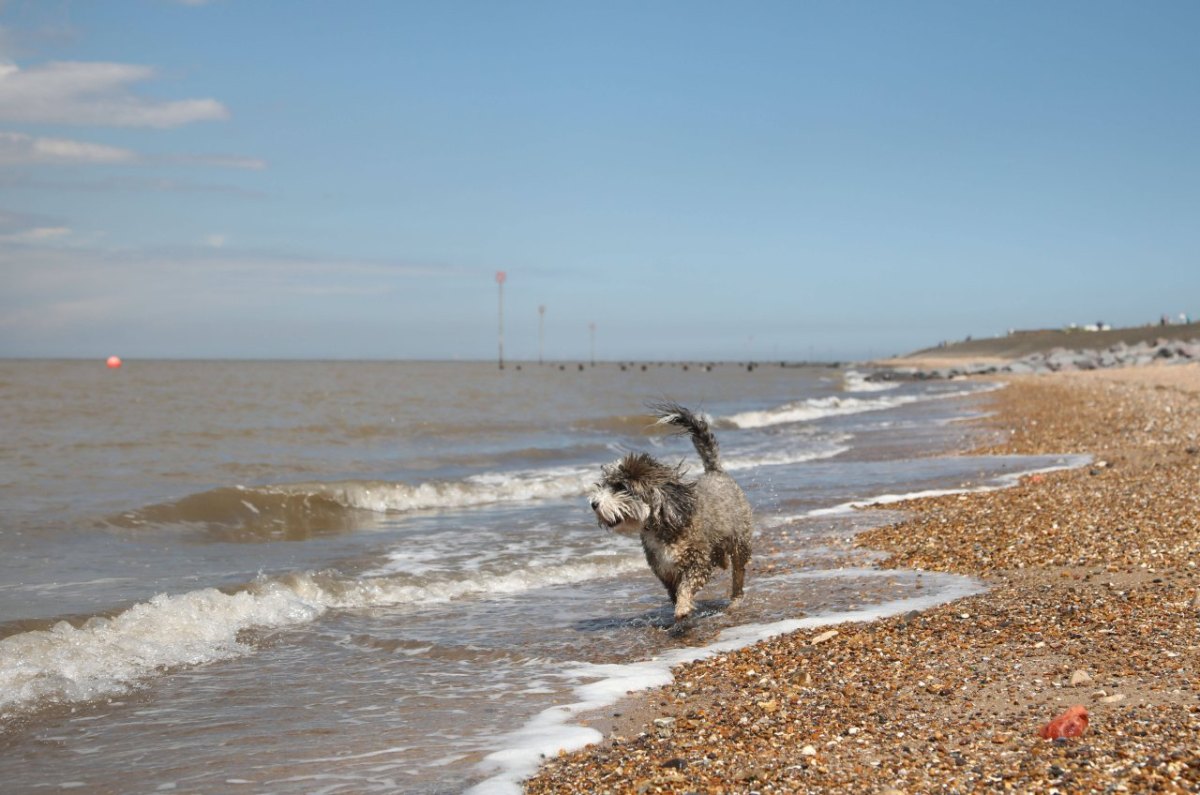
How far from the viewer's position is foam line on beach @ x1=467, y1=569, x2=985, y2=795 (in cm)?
540

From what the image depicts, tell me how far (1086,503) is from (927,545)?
2729 mm

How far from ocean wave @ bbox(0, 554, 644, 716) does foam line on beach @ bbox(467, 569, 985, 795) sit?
309cm

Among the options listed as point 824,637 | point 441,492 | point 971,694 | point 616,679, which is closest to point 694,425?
point 824,637

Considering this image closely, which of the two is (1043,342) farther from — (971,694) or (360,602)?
(971,694)

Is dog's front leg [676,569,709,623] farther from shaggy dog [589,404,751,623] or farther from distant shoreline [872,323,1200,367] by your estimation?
distant shoreline [872,323,1200,367]

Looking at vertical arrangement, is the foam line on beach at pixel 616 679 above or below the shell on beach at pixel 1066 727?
below

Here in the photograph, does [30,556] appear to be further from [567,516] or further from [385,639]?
[567,516]

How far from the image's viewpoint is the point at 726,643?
25.5 ft

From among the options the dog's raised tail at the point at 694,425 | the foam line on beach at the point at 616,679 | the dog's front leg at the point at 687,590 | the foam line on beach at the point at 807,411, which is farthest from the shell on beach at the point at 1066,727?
the foam line on beach at the point at 807,411

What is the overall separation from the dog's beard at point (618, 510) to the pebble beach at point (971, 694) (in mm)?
1458

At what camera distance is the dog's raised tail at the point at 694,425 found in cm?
905

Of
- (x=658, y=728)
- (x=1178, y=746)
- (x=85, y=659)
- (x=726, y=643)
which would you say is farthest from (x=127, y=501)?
(x=1178, y=746)

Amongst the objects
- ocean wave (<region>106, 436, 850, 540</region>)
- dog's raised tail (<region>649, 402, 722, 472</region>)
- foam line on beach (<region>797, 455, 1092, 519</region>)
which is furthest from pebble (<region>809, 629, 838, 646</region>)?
ocean wave (<region>106, 436, 850, 540</region>)

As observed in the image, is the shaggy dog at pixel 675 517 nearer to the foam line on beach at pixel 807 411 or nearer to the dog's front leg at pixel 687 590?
the dog's front leg at pixel 687 590
